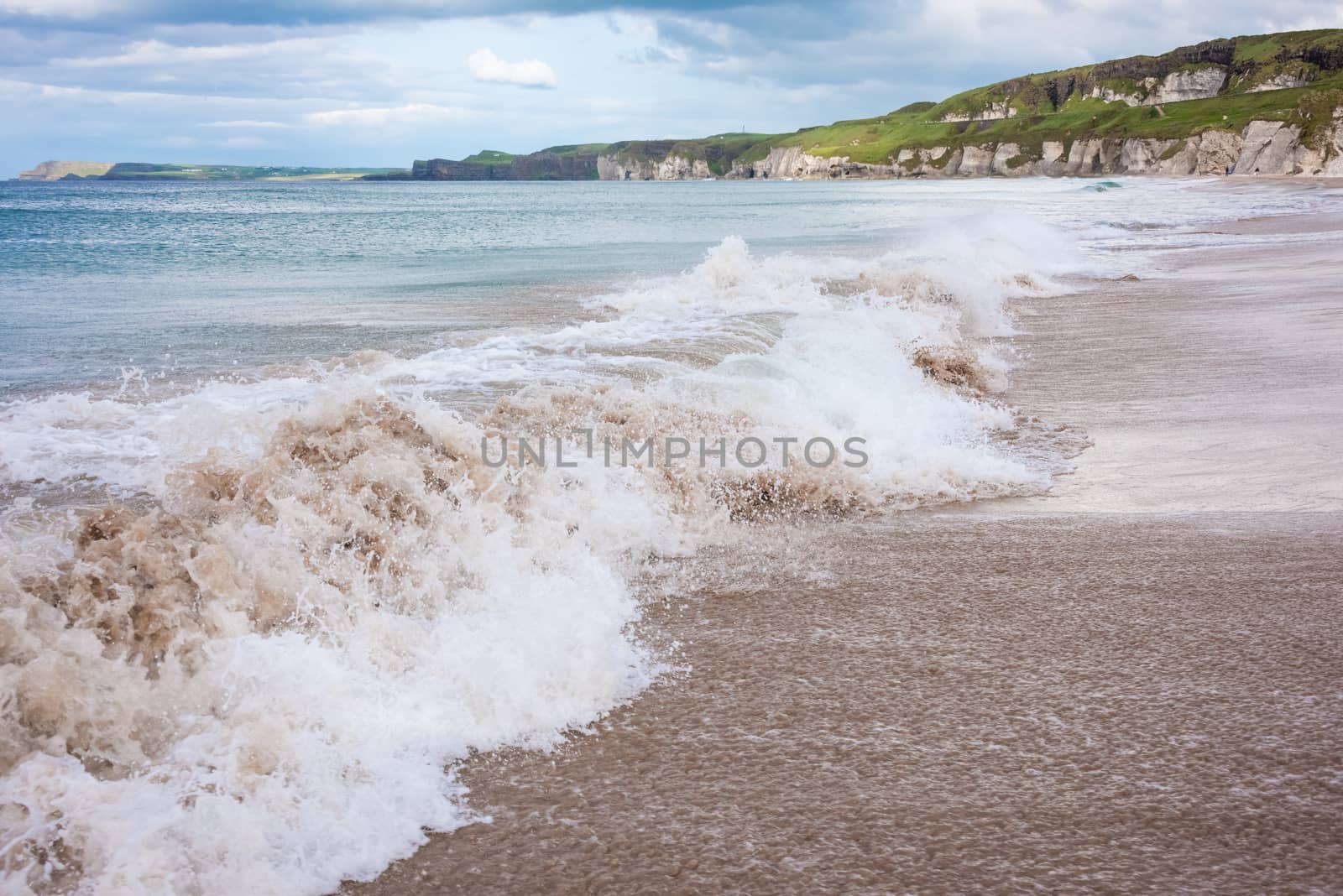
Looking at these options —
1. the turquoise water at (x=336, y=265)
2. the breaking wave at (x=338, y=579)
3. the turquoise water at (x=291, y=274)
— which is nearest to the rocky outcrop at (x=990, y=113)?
the turquoise water at (x=336, y=265)

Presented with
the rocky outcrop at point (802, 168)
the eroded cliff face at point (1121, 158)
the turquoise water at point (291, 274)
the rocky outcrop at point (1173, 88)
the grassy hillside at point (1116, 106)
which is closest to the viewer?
Result: the turquoise water at point (291, 274)

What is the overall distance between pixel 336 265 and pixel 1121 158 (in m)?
110

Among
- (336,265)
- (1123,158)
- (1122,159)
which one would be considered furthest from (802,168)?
(336,265)

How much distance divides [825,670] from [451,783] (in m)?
1.50

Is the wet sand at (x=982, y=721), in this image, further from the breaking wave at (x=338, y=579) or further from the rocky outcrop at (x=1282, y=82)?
the rocky outcrop at (x=1282, y=82)

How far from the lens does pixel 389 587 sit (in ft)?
12.9

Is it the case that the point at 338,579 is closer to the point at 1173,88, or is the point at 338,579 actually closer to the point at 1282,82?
the point at 1282,82

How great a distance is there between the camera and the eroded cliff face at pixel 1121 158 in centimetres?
7556

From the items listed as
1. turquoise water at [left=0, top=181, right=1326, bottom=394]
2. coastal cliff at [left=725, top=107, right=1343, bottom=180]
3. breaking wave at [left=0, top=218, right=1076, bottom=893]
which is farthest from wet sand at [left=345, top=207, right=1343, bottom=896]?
coastal cliff at [left=725, top=107, right=1343, bottom=180]

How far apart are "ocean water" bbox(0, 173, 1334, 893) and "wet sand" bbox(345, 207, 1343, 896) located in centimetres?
29

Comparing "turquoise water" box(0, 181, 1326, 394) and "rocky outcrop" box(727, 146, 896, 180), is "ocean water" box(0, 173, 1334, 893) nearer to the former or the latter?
"turquoise water" box(0, 181, 1326, 394)

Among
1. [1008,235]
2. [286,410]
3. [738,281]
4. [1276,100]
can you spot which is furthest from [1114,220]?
[1276,100]

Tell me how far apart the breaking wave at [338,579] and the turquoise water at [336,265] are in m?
3.70

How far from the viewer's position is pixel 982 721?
324cm
